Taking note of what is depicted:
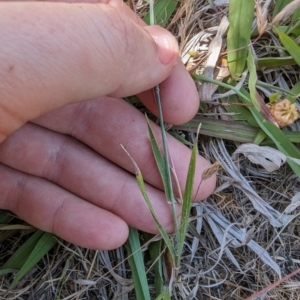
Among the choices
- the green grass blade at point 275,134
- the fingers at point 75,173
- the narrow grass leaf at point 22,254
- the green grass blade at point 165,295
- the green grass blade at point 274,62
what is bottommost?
the narrow grass leaf at point 22,254

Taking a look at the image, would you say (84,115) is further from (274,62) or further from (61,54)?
(274,62)

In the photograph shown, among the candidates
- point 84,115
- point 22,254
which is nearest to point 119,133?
point 84,115

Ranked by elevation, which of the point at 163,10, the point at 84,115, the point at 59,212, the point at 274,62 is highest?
the point at 163,10

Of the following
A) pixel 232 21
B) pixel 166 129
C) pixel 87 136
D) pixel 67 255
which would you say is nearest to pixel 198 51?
pixel 232 21

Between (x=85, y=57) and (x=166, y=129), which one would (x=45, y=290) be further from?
(x=85, y=57)

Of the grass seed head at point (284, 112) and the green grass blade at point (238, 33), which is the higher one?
the green grass blade at point (238, 33)

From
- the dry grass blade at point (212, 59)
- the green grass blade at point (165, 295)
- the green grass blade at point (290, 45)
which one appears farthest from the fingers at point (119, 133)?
the green grass blade at point (290, 45)

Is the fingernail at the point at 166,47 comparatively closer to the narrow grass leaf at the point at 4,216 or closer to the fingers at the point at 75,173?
the fingers at the point at 75,173
